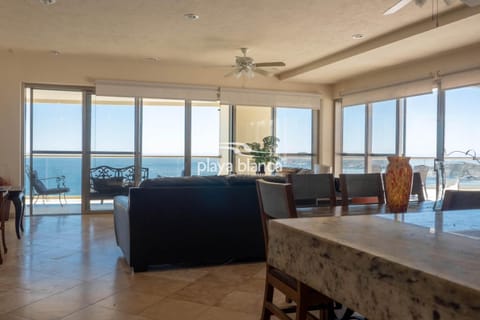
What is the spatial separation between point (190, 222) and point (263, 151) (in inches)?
167

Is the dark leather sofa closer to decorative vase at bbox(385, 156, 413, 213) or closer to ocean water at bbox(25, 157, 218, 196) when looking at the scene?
decorative vase at bbox(385, 156, 413, 213)

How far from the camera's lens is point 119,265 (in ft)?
12.6

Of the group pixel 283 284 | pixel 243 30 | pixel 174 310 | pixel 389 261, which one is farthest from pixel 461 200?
pixel 243 30

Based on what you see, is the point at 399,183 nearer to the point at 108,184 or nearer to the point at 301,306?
the point at 301,306

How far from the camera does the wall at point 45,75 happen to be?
6523 mm

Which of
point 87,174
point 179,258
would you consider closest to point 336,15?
point 179,258

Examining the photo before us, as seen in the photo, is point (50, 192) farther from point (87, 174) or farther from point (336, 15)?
point (336, 15)

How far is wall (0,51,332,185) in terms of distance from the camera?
21.4 ft

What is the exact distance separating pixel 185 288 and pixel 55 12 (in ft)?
10.8

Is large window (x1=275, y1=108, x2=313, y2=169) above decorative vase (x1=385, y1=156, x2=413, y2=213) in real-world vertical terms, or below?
above

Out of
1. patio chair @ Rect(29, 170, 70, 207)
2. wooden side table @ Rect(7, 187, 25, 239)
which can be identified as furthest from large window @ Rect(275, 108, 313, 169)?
wooden side table @ Rect(7, 187, 25, 239)

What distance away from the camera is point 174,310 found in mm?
2793

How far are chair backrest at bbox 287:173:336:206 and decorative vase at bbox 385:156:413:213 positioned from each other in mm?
882

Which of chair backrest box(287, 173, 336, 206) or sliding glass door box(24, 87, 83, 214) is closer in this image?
chair backrest box(287, 173, 336, 206)
